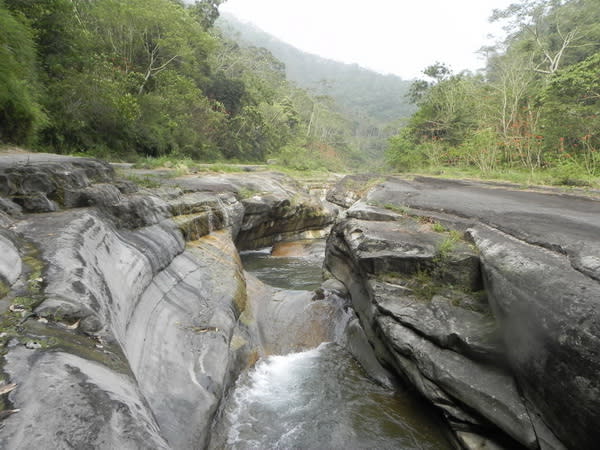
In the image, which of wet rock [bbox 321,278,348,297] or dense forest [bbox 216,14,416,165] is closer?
wet rock [bbox 321,278,348,297]

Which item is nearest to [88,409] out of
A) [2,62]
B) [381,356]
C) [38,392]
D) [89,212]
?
[38,392]

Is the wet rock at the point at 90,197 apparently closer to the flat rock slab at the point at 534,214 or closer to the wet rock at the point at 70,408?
the wet rock at the point at 70,408

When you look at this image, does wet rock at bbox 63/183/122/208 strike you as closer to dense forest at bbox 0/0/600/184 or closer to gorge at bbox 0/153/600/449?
gorge at bbox 0/153/600/449

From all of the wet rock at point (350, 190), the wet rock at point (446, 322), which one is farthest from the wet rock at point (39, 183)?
the wet rock at point (350, 190)

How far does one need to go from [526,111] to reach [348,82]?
410 feet

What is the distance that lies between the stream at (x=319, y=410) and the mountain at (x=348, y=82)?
262ft

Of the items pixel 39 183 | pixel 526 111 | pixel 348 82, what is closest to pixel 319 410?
pixel 39 183

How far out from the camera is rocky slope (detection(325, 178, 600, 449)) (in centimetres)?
224

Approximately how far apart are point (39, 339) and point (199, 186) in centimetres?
731

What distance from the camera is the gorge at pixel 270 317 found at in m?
1.87

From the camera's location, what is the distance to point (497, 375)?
2932 mm

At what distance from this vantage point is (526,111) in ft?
44.0

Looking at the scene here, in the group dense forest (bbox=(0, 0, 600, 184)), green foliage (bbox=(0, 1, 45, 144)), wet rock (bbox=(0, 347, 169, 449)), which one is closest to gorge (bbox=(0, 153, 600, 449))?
wet rock (bbox=(0, 347, 169, 449))

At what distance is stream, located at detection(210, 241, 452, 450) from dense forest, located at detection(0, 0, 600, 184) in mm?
7706
